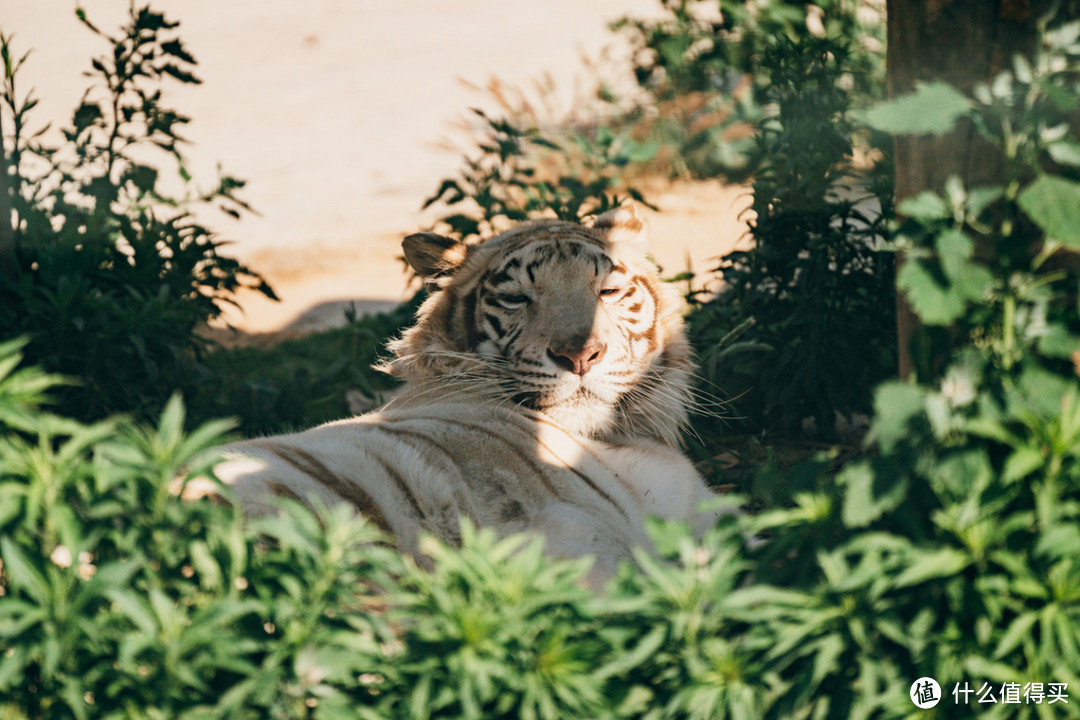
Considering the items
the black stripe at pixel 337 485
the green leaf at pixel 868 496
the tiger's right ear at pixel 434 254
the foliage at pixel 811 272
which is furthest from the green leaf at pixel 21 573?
the foliage at pixel 811 272

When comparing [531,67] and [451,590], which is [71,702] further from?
[531,67]

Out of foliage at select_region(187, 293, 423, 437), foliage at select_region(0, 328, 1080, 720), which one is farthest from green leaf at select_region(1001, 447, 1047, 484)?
foliage at select_region(187, 293, 423, 437)

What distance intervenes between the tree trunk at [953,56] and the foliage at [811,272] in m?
1.93

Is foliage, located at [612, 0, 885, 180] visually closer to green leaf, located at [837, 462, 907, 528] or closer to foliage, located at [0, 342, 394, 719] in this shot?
green leaf, located at [837, 462, 907, 528]

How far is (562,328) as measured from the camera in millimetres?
3191

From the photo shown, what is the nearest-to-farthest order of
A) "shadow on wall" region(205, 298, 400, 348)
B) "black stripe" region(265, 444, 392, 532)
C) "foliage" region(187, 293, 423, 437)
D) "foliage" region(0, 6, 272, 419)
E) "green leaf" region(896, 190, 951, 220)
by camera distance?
"green leaf" region(896, 190, 951, 220), "black stripe" region(265, 444, 392, 532), "foliage" region(0, 6, 272, 419), "foliage" region(187, 293, 423, 437), "shadow on wall" region(205, 298, 400, 348)

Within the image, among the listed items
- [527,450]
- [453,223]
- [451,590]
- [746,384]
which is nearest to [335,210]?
[453,223]

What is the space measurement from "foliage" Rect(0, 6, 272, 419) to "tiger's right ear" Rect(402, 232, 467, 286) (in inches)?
49.0

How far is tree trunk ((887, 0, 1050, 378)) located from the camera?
178 cm

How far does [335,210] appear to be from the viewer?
32.4 feet

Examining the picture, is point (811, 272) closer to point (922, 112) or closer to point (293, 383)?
point (922, 112)

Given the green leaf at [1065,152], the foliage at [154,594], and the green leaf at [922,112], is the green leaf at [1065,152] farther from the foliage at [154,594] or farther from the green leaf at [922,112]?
the foliage at [154,594]

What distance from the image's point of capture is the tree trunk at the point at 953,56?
1783 millimetres

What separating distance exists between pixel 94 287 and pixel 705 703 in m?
3.60
